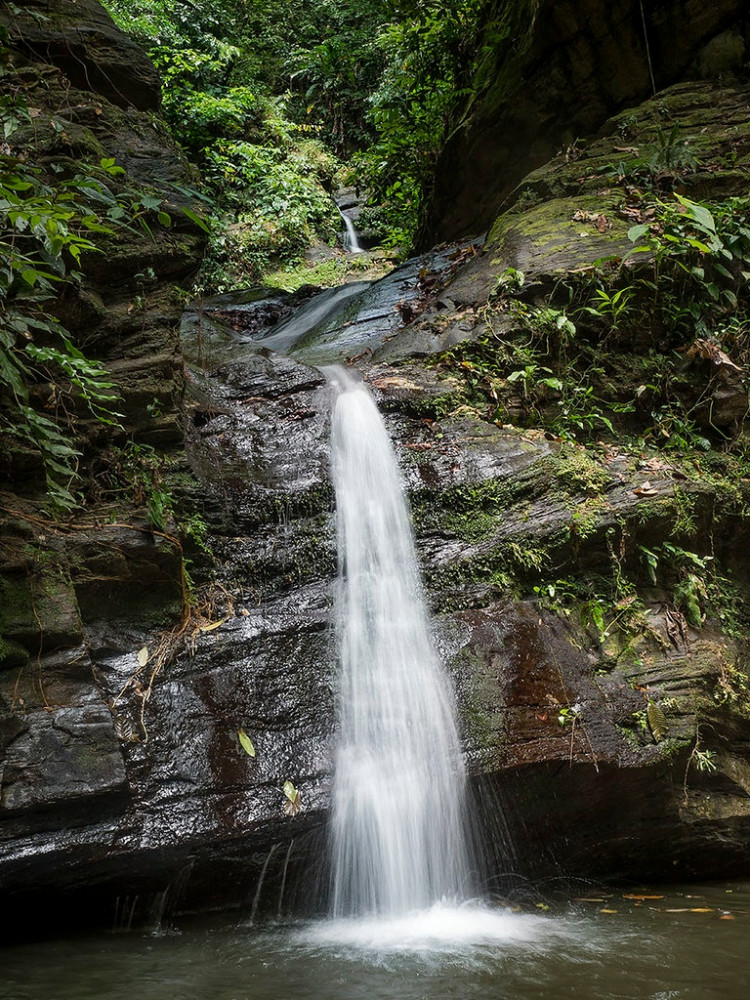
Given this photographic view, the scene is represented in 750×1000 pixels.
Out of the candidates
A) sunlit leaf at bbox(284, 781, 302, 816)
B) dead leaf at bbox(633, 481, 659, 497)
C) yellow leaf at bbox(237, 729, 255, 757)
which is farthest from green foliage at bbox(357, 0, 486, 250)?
sunlit leaf at bbox(284, 781, 302, 816)

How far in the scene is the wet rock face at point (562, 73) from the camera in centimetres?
798

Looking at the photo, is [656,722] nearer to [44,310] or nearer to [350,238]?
[44,310]

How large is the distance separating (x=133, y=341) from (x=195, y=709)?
252 centimetres

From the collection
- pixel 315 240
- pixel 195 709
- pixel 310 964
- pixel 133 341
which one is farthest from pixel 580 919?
pixel 315 240

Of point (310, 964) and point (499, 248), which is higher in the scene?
point (499, 248)

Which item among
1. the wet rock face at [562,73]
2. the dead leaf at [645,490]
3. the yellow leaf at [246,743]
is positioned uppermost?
the wet rock face at [562,73]

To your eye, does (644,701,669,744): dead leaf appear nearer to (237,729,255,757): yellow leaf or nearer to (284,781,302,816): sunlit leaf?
(284,781,302,816): sunlit leaf

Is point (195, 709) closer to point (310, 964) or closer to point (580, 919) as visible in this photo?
point (310, 964)

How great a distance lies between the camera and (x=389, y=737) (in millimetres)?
4195

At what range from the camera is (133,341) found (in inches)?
198

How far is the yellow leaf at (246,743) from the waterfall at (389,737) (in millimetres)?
470

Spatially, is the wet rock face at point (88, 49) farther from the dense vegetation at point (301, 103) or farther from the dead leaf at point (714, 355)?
the dead leaf at point (714, 355)

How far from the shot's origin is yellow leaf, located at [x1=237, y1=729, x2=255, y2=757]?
3.93 metres

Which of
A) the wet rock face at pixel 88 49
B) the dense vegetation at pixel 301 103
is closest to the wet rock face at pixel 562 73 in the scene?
the dense vegetation at pixel 301 103
